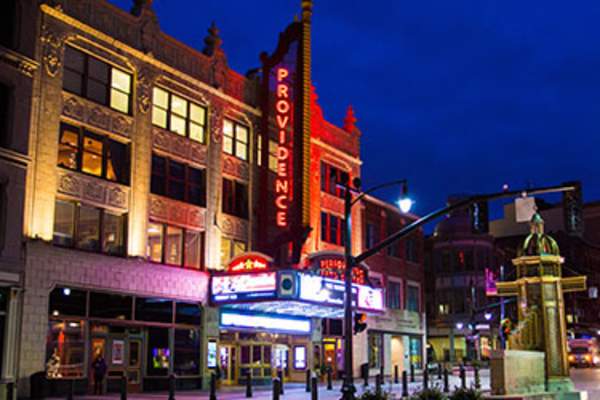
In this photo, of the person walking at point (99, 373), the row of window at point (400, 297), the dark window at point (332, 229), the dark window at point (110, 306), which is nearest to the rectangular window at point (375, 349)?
the row of window at point (400, 297)

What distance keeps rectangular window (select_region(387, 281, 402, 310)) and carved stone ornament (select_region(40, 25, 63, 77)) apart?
110 ft

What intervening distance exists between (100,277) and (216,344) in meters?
8.36

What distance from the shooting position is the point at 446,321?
8425cm

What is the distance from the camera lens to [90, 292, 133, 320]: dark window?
3133 centimetres

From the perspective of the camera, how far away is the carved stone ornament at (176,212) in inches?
1387

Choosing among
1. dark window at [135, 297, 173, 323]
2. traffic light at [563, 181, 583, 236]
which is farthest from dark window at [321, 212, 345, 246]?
traffic light at [563, 181, 583, 236]

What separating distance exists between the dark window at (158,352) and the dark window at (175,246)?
3.30 m

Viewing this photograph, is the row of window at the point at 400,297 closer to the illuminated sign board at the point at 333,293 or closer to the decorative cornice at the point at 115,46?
the illuminated sign board at the point at 333,293

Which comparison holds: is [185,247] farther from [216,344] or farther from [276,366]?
[276,366]

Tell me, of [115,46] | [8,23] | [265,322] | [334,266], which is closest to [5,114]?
[8,23]

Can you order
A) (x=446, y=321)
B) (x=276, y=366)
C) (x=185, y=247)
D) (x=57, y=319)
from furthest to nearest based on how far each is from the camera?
(x=446, y=321)
(x=276, y=366)
(x=185, y=247)
(x=57, y=319)

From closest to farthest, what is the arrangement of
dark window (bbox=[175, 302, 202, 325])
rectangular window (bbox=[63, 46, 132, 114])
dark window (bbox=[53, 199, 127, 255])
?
dark window (bbox=[53, 199, 127, 255]) < rectangular window (bbox=[63, 46, 132, 114]) < dark window (bbox=[175, 302, 202, 325])

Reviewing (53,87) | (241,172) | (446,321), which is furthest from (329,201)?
(446,321)

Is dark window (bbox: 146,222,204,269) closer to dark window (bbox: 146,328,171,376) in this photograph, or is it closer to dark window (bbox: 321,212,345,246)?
dark window (bbox: 146,328,171,376)
